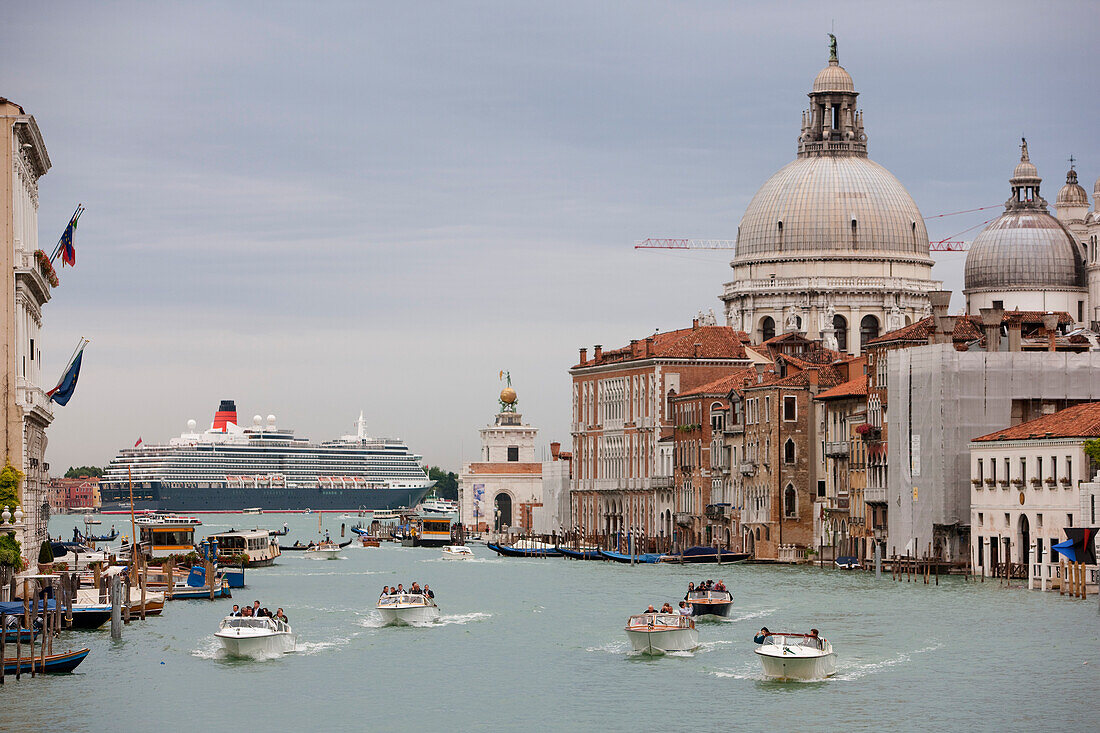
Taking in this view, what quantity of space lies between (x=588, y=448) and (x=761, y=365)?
53.5ft

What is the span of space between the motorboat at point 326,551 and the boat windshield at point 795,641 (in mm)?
60262

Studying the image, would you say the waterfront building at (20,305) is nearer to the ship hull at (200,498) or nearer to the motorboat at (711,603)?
the motorboat at (711,603)

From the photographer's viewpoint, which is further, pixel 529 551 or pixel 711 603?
pixel 529 551

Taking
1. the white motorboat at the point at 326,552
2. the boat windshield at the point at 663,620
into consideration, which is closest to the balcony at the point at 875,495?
the boat windshield at the point at 663,620

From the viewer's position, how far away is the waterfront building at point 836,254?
11369 centimetres

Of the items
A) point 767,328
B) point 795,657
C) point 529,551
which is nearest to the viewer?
point 795,657

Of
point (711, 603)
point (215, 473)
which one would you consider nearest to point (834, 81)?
point (711, 603)

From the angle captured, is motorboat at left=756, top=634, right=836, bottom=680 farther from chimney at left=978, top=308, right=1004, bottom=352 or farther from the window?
the window

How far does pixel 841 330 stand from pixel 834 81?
13.3m

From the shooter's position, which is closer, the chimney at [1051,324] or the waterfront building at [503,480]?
the chimney at [1051,324]

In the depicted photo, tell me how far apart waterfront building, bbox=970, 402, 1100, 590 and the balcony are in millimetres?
5530

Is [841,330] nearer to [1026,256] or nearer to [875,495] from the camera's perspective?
[1026,256]

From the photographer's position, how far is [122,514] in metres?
199

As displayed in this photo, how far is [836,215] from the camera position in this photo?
114 metres
